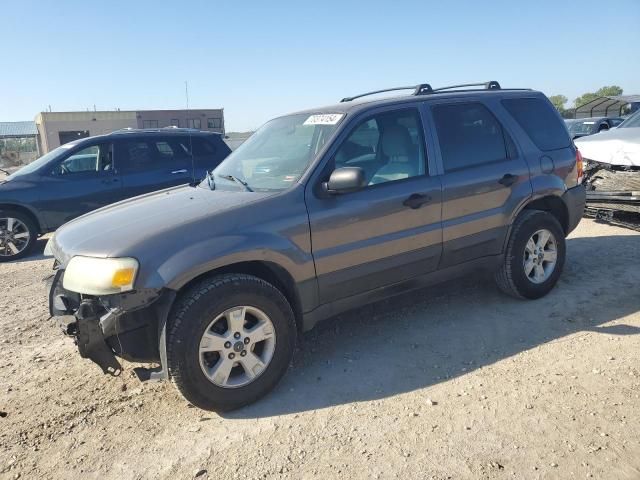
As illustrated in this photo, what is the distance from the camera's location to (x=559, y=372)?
3371 mm

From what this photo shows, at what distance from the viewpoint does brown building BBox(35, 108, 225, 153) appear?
50406mm

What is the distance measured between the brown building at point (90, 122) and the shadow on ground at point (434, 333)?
4716 cm

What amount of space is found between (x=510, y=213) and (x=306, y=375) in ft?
7.44

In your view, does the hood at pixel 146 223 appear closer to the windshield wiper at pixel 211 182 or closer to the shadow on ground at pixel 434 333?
the windshield wiper at pixel 211 182

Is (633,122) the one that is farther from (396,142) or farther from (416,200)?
(416,200)

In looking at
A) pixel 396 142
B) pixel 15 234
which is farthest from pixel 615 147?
pixel 15 234

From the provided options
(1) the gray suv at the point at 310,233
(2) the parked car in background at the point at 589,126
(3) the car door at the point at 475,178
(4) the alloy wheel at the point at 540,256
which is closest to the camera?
(1) the gray suv at the point at 310,233

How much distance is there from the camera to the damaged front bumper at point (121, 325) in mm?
2863

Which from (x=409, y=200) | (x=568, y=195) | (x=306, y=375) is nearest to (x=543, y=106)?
(x=568, y=195)

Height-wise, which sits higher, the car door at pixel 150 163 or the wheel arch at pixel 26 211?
the car door at pixel 150 163

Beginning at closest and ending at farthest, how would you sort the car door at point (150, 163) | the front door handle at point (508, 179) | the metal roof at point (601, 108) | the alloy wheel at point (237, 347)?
the alloy wheel at point (237, 347) → the front door handle at point (508, 179) → the car door at point (150, 163) → the metal roof at point (601, 108)

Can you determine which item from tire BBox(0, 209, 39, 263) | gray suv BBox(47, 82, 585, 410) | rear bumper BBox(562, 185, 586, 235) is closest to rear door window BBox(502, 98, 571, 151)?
gray suv BBox(47, 82, 585, 410)

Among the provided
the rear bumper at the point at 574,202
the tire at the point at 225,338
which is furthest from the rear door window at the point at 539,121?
the tire at the point at 225,338

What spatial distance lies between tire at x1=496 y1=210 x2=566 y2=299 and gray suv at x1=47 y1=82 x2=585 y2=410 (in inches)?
0.5
